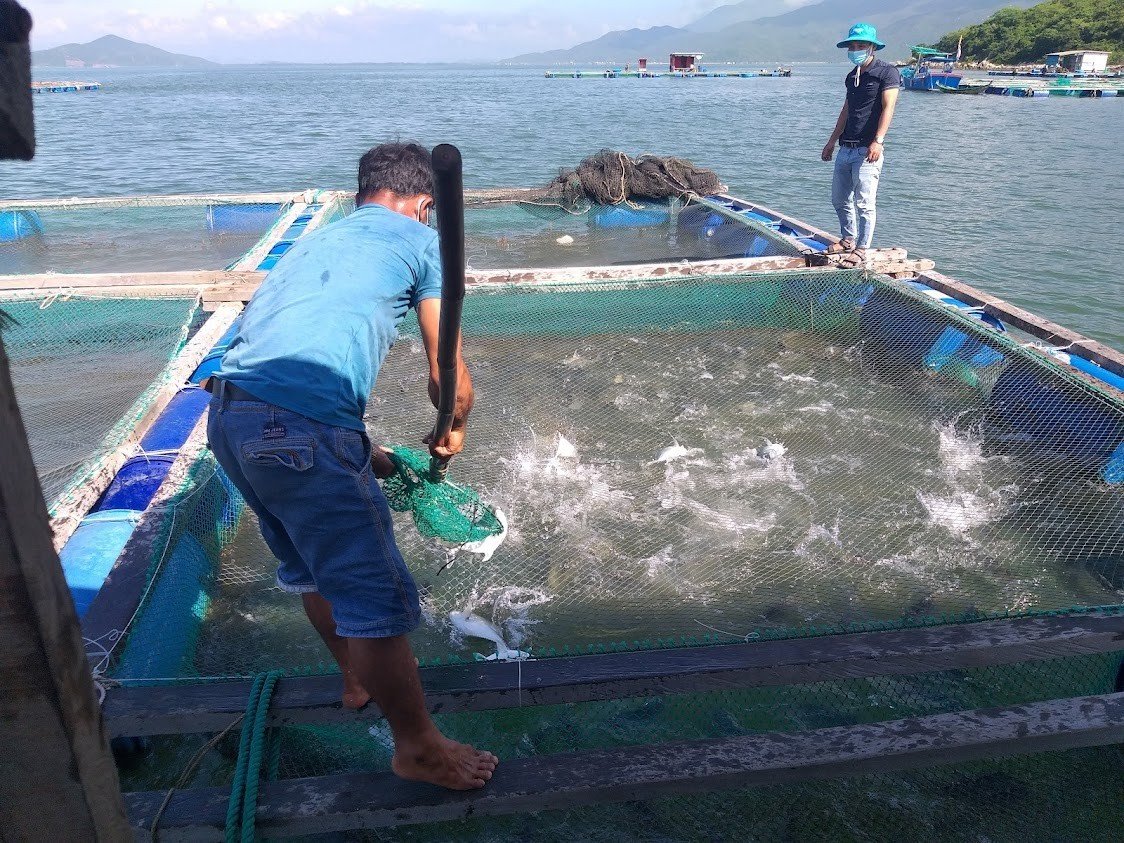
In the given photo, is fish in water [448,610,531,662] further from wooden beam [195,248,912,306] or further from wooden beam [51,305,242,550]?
wooden beam [195,248,912,306]

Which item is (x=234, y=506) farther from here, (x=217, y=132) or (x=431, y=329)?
(x=217, y=132)

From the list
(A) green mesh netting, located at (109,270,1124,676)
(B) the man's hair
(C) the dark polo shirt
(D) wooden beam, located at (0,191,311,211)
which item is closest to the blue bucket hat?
(C) the dark polo shirt

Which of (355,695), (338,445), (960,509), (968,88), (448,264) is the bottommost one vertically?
(960,509)

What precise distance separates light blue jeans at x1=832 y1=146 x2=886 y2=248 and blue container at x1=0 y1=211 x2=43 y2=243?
10938mm

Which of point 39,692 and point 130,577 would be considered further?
point 130,577

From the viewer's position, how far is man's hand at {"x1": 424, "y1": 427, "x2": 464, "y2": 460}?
2373mm

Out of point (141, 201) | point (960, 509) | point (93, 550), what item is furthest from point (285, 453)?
point (141, 201)

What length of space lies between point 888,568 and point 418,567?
2.58 meters

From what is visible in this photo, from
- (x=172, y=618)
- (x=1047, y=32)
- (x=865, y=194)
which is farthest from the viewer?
(x=1047, y=32)

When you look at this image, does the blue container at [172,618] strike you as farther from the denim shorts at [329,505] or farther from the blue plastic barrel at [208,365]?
the blue plastic barrel at [208,365]

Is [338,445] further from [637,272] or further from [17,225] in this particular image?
[17,225]

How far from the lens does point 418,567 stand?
3.93m

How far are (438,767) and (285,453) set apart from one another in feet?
3.04

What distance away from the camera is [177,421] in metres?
4.11
